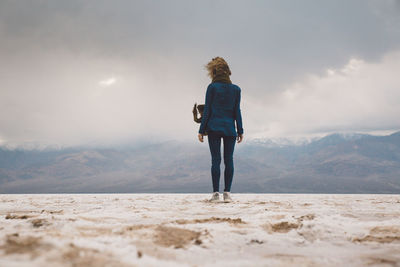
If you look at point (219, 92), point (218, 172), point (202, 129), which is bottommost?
point (218, 172)

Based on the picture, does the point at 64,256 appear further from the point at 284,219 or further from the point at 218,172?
the point at 218,172

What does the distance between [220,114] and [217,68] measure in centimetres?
91

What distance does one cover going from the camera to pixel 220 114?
5.08 metres

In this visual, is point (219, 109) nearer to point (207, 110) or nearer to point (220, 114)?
→ point (220, 114)

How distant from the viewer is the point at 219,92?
16.6 feet

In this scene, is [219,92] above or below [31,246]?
above

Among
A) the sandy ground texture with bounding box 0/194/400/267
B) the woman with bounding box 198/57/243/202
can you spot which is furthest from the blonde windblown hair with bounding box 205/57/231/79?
the sandy ground texture with bounding box 0/194/400/267

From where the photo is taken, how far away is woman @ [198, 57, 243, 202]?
198 inches

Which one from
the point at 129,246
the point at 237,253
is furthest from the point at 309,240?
the point at 129,246

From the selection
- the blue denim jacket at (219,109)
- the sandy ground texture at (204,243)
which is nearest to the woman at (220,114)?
the blue denim jacket at (219,109)

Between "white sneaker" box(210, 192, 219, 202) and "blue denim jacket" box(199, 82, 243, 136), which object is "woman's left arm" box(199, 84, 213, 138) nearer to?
"blue denim jacket" box(199, 82, 243, 136)

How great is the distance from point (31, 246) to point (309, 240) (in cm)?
180

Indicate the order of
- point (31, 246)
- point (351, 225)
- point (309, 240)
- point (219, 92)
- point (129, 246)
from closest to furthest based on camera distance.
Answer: point (31, 246) → point (129, 246) → point (309, 240) → point (351, 225) → point (219, 92)

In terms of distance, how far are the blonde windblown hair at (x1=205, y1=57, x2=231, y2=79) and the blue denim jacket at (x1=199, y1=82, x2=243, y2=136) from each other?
0.25 metres
